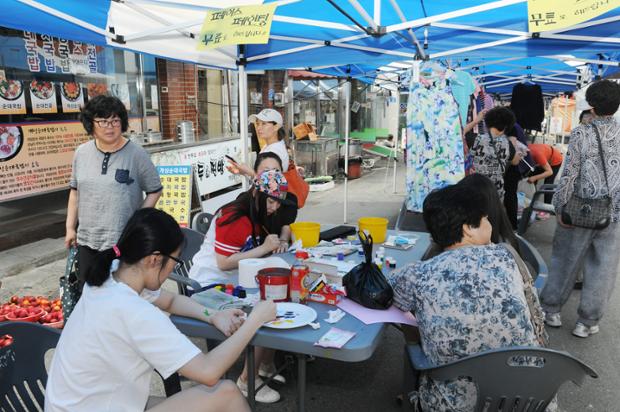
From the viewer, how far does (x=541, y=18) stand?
10.1ft

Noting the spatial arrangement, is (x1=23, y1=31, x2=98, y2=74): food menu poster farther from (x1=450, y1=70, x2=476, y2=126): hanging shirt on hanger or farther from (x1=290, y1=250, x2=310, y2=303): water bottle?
(x1=290, y1=250, x2=310, y2=303): water bottle

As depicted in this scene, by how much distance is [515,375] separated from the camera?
1752 millimetres

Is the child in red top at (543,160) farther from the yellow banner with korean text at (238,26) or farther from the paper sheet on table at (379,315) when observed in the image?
the paper sheet on table at (379,315)

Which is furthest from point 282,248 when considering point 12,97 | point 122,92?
point 122,92

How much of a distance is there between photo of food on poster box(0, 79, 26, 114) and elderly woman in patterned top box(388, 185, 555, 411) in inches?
201

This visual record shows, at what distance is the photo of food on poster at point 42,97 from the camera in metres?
5.58

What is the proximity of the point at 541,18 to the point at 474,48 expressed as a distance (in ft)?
5.92

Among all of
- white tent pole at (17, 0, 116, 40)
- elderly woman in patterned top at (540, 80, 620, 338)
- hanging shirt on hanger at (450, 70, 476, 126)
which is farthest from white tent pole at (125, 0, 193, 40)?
elderly woman in patterned top at (540, 80, 620, 338)

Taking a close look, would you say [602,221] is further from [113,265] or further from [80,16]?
[80,16]

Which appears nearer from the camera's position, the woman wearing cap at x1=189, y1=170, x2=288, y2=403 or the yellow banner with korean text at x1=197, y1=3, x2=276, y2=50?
the woman wearing cap at x1=189, y1=170, x2=288, y2=403

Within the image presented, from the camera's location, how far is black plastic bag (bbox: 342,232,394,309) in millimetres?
2176

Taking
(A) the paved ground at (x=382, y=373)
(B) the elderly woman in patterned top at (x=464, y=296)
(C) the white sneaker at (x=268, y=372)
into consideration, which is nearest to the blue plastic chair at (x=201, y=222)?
(A) the paved ground at (x=382, y=373)

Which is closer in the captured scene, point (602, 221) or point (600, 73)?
point (602, 221)

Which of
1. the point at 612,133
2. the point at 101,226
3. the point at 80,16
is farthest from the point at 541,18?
the point at 80,16
